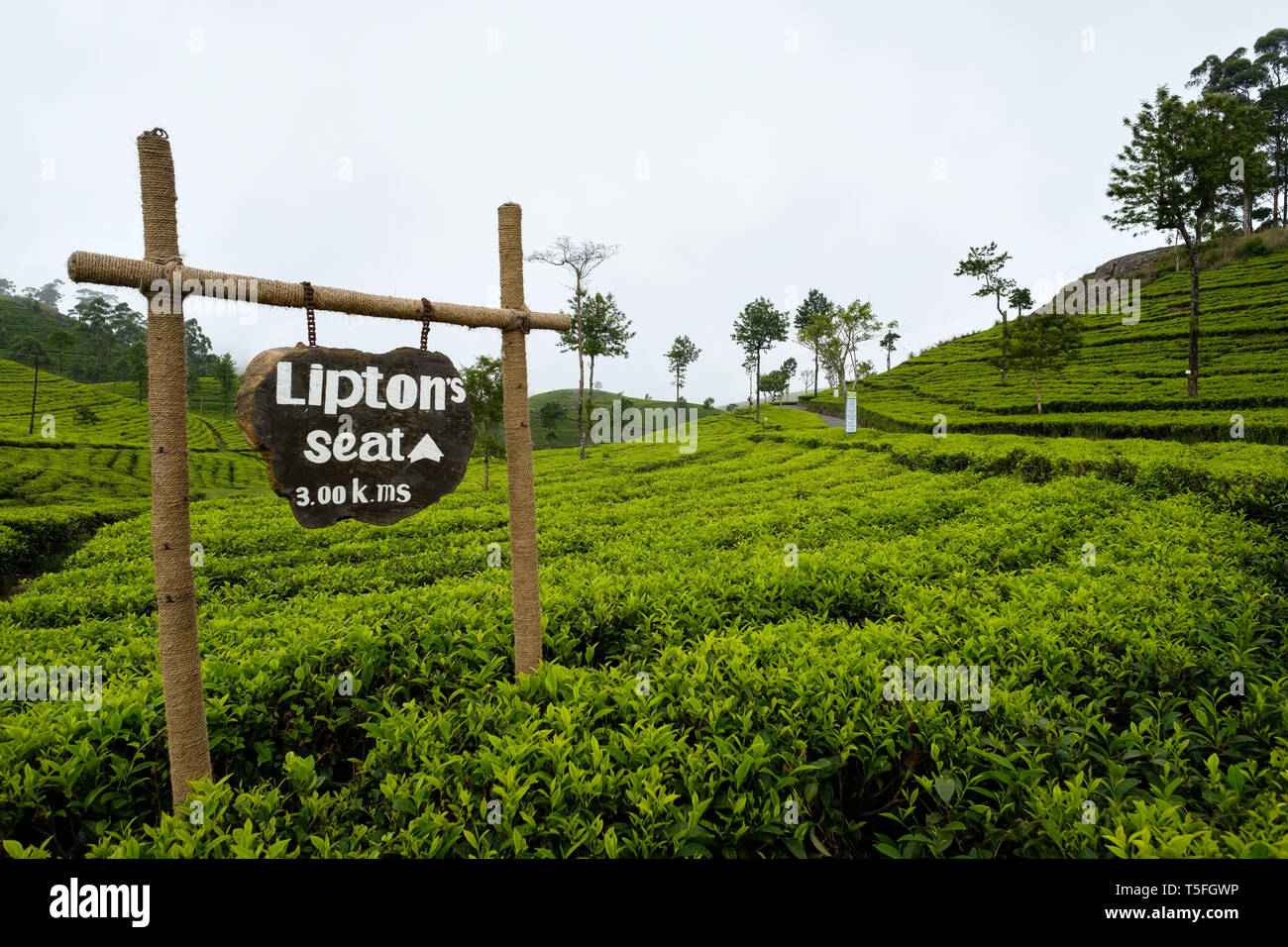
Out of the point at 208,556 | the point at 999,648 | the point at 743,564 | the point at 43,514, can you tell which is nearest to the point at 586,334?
the point at 43,514

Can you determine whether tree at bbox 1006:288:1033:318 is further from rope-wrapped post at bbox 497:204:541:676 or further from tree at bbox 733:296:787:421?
rope-wrapped post at bbox 497:204:541:676

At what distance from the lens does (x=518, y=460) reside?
290cm

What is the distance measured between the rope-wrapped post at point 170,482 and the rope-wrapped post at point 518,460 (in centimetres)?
131

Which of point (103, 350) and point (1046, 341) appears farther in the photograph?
point (103, 350)

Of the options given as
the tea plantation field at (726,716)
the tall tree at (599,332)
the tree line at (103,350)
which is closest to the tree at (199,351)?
the tree line at (103,350)

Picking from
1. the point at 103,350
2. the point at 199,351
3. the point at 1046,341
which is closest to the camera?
the point at 1046,341

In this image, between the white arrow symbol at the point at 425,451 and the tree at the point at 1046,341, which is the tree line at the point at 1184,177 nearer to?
the tree at the point at 1046,341

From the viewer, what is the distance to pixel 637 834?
1773mm

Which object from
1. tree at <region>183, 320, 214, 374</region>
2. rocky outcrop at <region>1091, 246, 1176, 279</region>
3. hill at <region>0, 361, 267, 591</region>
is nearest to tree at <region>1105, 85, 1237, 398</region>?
hill at <region>0, 361, 267, 591</region>

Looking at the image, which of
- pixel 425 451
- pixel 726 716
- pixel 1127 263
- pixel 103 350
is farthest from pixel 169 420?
pixel 103 350

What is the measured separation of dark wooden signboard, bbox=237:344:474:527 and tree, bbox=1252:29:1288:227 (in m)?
72.0

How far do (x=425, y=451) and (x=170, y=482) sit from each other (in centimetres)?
95

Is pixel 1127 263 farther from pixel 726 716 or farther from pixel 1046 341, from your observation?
pixel 726 716
